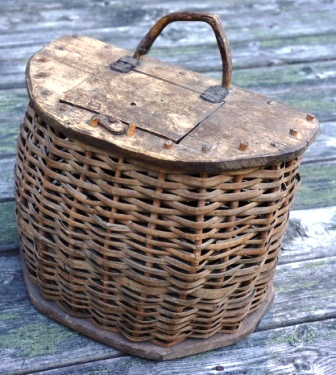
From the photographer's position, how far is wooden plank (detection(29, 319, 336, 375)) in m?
1.50

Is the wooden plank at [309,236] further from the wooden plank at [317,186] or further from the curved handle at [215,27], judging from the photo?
the curved handle at [215,27]

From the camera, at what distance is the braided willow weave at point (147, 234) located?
1316 millimetres

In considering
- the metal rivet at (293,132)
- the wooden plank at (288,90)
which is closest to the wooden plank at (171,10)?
the wooden plank at (288,90)

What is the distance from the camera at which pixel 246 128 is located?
1.40 meters

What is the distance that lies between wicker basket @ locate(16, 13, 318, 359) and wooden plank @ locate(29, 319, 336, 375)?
0.02 meters

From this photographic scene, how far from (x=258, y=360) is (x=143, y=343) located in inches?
9.6

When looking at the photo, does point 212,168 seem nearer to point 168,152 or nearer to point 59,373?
point 168,152

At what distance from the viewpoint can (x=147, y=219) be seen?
1.32m

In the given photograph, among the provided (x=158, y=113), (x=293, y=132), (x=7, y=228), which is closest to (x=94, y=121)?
(x=158, y=113)

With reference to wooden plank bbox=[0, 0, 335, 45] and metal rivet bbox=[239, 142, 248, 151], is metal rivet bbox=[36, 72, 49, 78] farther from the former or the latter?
wooden plank bbox=[0, 0, 335, 45]

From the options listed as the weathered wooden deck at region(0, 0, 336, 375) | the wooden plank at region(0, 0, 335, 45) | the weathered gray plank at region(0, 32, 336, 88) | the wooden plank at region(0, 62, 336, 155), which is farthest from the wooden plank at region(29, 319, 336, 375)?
the wooden plank at region(0, 0, 335, 45)

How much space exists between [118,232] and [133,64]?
402 mm

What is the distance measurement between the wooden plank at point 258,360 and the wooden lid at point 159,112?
1.49 feet

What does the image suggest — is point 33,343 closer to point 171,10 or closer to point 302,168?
point 302,168
